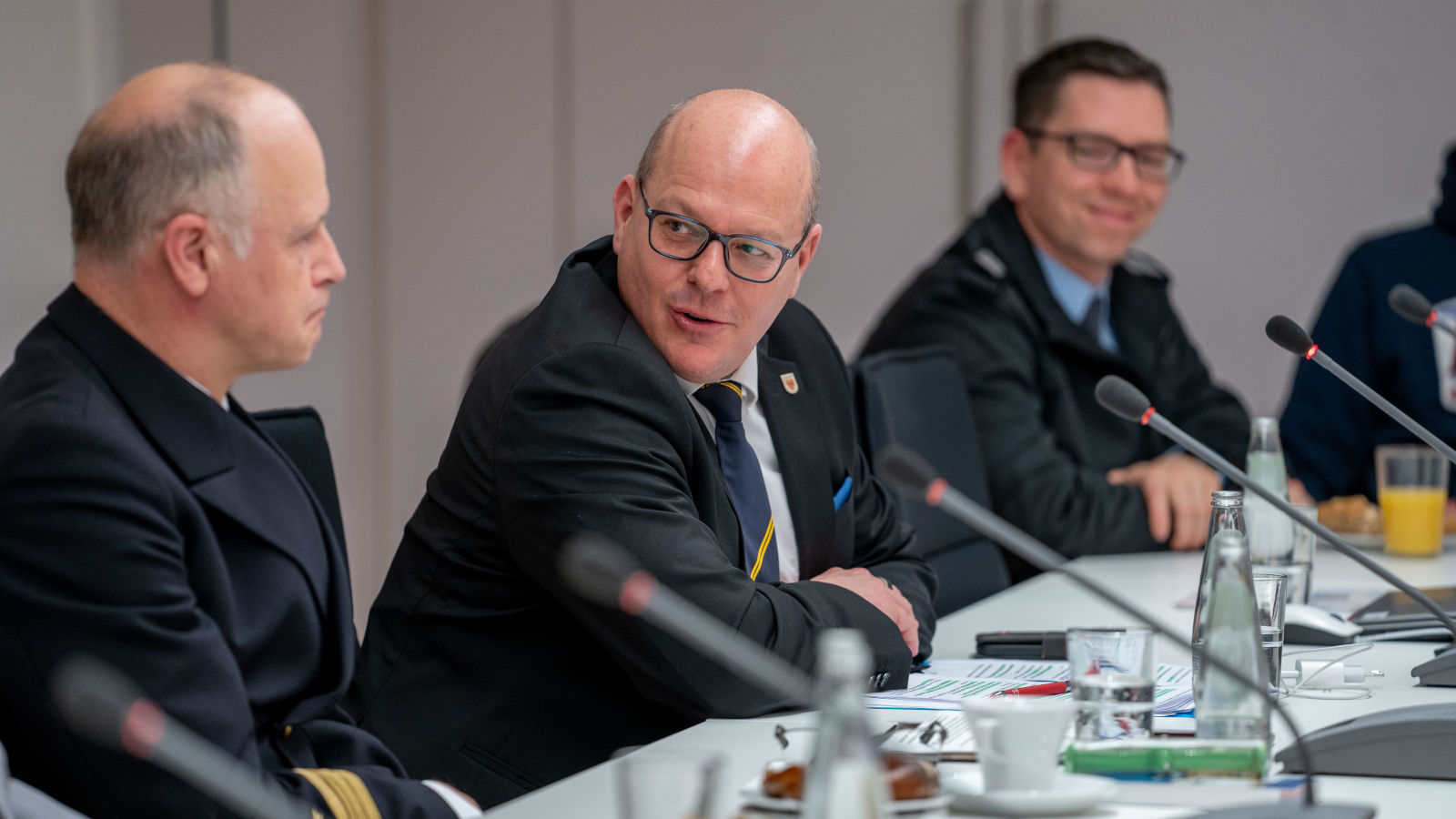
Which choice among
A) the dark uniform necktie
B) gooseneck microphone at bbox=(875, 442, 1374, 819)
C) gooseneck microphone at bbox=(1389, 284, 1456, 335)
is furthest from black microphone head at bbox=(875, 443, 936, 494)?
gooseneck microphone at bbox=(1389, 284, 1456, 335)

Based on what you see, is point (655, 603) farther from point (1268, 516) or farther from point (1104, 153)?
point (1104, 153)

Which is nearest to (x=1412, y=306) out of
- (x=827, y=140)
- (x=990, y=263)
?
(x=990, y=263)

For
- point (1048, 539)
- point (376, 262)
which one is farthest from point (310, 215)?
point (376, 262)

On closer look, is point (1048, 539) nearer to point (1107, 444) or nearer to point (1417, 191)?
point (1107, 444)

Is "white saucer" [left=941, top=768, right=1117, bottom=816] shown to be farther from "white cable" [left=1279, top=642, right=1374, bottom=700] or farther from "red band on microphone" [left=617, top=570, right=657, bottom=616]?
"white cable" [left=1279, top=642, right=1374, bottom=700]

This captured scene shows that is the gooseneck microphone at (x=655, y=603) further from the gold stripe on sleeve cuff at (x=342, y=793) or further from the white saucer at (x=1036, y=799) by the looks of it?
the gold stripe on sleeve cuff at (x=342, y=793)

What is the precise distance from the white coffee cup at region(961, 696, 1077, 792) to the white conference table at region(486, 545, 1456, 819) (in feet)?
0.15

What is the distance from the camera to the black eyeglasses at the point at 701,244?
5.89ft

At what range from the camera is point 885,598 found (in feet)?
5.89

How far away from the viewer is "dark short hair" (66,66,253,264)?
50.4 inches

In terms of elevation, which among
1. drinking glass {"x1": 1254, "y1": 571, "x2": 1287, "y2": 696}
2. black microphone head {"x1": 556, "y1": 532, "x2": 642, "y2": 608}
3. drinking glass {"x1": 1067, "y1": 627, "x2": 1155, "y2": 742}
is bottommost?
drinking glass {"x1": 1254, "y1": 571, "x2": 1287, "y2": 696}

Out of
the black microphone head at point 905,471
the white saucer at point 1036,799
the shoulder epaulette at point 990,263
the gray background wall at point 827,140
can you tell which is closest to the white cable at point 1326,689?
the white saucer at point 1036,799

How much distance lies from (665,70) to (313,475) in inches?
109

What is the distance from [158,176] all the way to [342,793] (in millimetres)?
518
